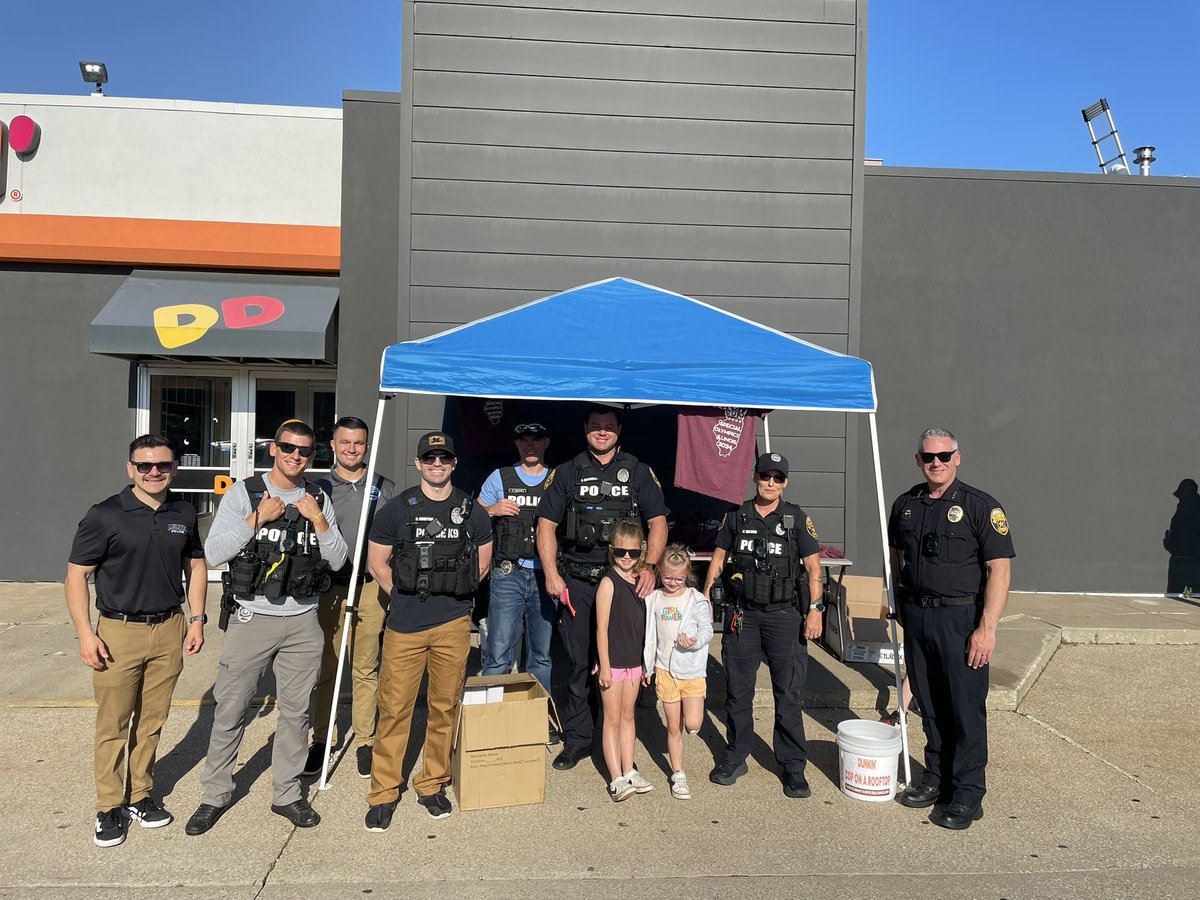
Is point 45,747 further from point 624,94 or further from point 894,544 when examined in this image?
point 624,94

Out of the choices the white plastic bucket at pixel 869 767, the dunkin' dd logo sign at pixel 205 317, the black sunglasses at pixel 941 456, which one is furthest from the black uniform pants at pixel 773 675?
the dunkin' dd logo sign at pixel 205 317

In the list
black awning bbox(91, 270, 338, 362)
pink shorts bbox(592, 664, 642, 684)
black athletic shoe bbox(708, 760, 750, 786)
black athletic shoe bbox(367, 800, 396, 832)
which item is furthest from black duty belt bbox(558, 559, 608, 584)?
black awning bbox(91, 270, 338, 362)

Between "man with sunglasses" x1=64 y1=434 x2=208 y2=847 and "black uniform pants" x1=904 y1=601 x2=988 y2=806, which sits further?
"black uniform pants" x1=904 y1=601 x2=988 y2=806

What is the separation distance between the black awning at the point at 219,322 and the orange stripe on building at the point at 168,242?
0.26m

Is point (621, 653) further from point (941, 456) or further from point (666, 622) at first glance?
point (941, 456)

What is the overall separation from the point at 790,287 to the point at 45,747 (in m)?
6.62

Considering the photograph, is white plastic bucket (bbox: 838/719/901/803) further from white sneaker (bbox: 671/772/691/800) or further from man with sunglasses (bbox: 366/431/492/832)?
man with sunglasses (bbox: 366/431/492/832)

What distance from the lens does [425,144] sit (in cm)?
758

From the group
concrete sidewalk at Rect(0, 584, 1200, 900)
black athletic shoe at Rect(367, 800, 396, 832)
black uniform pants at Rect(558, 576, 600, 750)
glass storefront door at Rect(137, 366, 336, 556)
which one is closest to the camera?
concrete sidewalk at Rect(0, 584, 1200, 900)

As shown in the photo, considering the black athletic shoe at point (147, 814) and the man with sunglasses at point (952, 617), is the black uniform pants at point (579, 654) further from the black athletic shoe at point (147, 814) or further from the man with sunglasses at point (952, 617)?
the black athletic shoe at point (147, 814)

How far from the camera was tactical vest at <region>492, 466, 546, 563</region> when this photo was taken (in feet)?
16.5

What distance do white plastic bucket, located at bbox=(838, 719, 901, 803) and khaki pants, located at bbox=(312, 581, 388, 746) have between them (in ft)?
8.58

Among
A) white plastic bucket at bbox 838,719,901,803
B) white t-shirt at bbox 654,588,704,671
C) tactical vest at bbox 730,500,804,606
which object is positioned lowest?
white plastic bucket at bbox 838,719,901,803

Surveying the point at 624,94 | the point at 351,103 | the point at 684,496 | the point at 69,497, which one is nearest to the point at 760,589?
the point at 684,496
